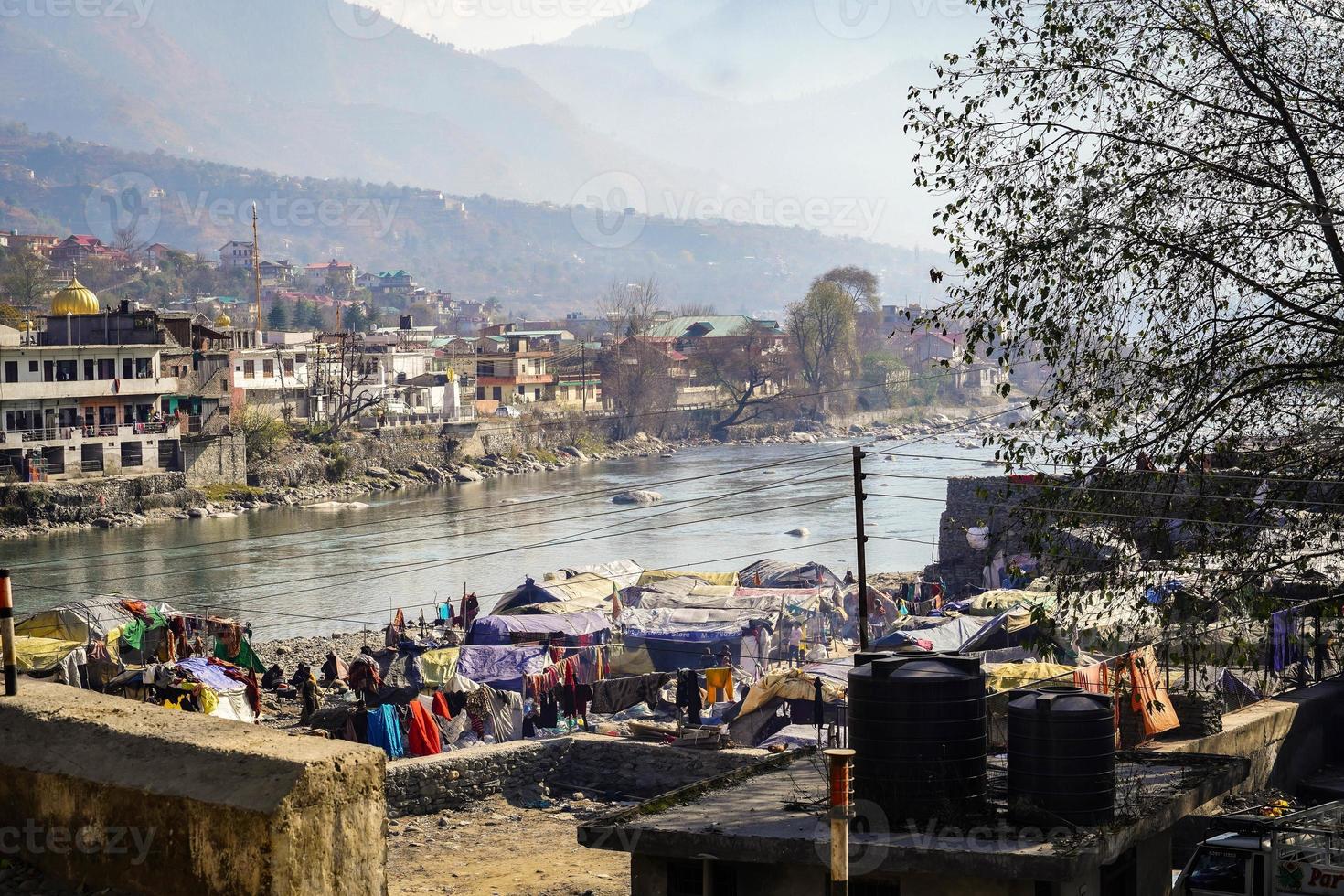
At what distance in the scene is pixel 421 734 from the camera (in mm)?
13430

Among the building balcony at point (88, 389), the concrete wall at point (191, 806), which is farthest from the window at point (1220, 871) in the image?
the building balcony at point (88, 389)

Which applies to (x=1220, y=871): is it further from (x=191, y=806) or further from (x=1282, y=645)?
(x=1282, y=645)

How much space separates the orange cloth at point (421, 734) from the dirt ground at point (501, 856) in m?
2.71

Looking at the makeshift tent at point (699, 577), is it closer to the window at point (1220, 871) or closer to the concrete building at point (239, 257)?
the window at point (1220, 871)

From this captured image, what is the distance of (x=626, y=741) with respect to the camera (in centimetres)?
1123

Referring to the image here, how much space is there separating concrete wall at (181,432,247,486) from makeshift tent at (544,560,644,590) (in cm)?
2108

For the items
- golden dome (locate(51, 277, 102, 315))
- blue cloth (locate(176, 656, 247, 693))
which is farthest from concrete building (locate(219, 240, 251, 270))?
blue cloth (locate(176, 656, 247, 693))

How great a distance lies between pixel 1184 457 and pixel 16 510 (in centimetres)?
3541

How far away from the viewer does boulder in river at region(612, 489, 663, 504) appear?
1679 inches

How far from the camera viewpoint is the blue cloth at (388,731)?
1306 cm

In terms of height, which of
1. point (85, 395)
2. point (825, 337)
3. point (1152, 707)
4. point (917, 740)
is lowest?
point (1152, 707)

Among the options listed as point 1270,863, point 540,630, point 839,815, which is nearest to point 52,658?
point 540,630

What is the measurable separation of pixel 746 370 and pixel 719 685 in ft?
205

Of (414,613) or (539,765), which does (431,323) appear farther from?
(539,765)
